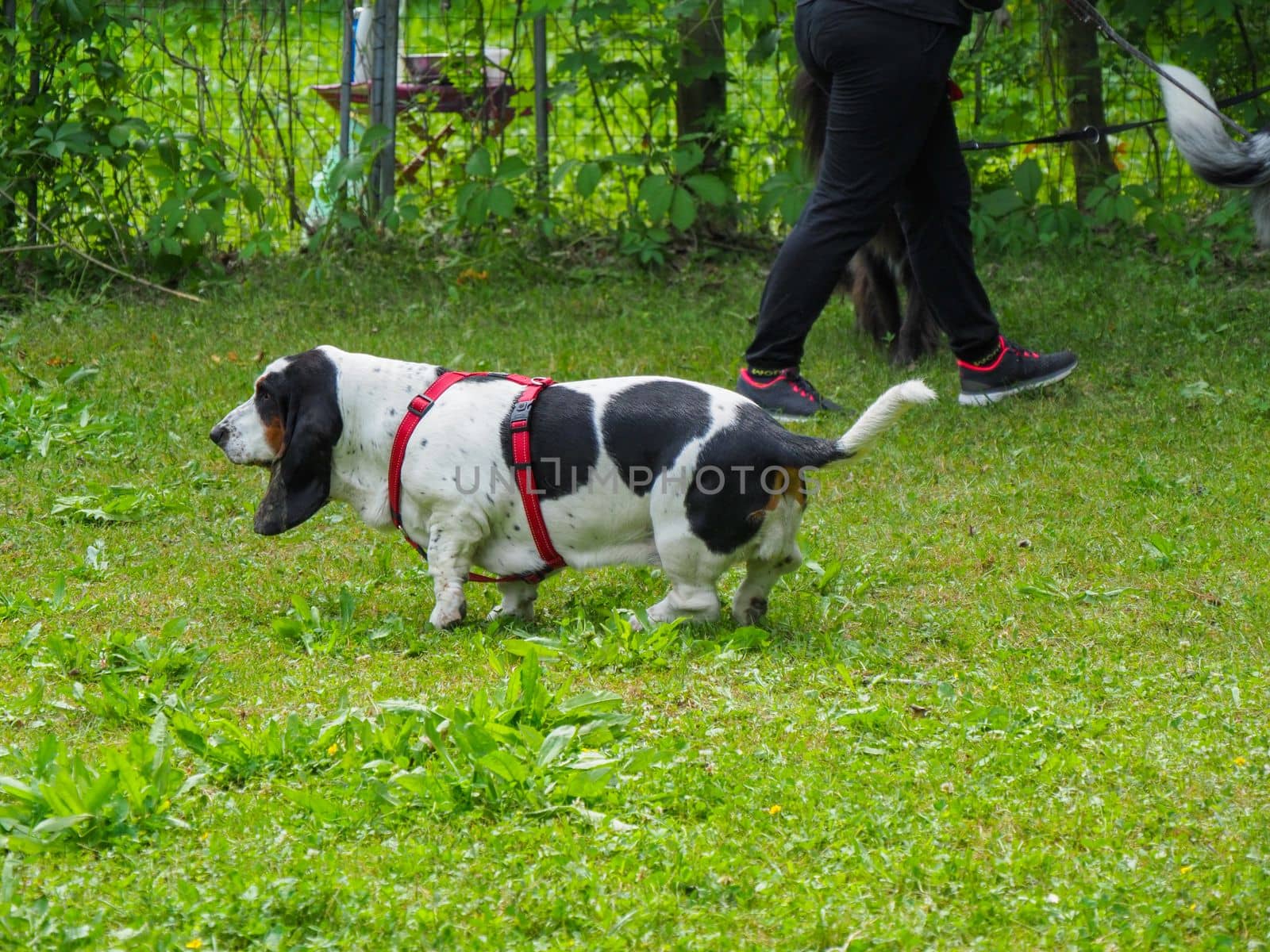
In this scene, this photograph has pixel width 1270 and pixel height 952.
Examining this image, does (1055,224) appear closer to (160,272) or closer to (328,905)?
(160,272)

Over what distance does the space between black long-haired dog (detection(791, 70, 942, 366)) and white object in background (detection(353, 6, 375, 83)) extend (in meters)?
2.94

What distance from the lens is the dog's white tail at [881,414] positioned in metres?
3.41

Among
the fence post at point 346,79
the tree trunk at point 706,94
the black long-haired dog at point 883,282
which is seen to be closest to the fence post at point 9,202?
the fence post at point 346,79

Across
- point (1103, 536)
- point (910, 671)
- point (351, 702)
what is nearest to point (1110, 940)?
point (910, 671)

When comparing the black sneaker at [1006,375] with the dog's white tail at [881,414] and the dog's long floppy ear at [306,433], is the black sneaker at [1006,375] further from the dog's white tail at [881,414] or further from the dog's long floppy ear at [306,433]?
the dog's long floppy ear at [306,433]

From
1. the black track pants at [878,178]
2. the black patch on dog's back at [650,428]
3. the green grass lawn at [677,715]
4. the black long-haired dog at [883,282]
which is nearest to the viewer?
the green grass lawn at [677,715]

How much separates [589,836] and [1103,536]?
232 cm

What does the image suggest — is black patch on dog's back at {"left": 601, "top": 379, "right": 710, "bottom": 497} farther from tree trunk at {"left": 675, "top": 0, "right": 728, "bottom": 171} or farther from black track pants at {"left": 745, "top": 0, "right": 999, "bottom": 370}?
tree trunk at {"left": 675, "top": 0, "right": 728, "bottom": 171}

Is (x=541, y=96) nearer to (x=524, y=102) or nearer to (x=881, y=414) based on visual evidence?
(x=524, y=102)

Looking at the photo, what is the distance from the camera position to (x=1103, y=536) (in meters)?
4.33

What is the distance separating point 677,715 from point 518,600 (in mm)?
888

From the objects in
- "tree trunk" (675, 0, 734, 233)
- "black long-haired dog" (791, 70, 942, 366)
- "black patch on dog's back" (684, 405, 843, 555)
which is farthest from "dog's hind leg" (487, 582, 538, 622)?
"tree trunk" (675, 0, 734, 233)

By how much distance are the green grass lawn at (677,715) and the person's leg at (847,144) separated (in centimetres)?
46

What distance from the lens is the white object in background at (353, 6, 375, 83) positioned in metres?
8.15
